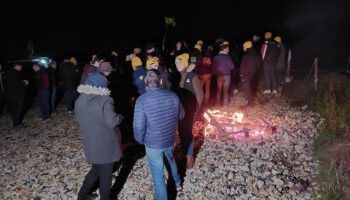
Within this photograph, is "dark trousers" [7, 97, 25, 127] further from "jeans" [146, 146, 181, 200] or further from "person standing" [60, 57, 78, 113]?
"jeans" [146, 146, 181, 200]

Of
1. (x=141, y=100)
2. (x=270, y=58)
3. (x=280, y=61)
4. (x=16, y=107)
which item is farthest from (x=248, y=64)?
(x=16, y=107)

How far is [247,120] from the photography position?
8.90m

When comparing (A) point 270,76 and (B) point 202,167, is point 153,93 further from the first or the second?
(A) point 270,76

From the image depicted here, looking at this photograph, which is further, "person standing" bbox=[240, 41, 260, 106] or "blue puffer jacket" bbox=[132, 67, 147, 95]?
"person standing" bbox=[240, 41, 260, 106]

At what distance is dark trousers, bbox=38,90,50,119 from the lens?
11054mm

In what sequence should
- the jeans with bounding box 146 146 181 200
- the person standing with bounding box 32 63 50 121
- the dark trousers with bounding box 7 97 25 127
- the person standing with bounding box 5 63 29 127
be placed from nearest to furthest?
the jeans with bounding box 146 146 181 200 → the person standing with bounding box 5 63 29 127 → the dark trousers with bounding box 7 97 25 127 → the person standing with bounding box 32 63 50 121

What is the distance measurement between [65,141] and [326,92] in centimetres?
849

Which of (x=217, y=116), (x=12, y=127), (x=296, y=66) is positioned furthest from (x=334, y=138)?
(x=296, y=66)

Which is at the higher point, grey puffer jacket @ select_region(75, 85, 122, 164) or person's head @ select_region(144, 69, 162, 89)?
person's head @ select_region(144, 69, 162, 89)

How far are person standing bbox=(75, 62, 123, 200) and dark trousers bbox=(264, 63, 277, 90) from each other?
845 centimetres

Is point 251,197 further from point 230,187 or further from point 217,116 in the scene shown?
point 217,116

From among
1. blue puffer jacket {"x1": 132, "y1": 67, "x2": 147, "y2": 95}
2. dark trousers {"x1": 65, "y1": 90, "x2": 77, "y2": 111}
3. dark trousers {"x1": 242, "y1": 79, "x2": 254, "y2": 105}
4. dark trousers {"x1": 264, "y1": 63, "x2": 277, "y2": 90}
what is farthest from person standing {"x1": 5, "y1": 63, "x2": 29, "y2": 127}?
dark trousers {"x1": 264, "y1": 63, "x2": 277, "y2": 90}

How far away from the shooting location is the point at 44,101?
36.7 feet

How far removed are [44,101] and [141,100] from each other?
7532 mm
